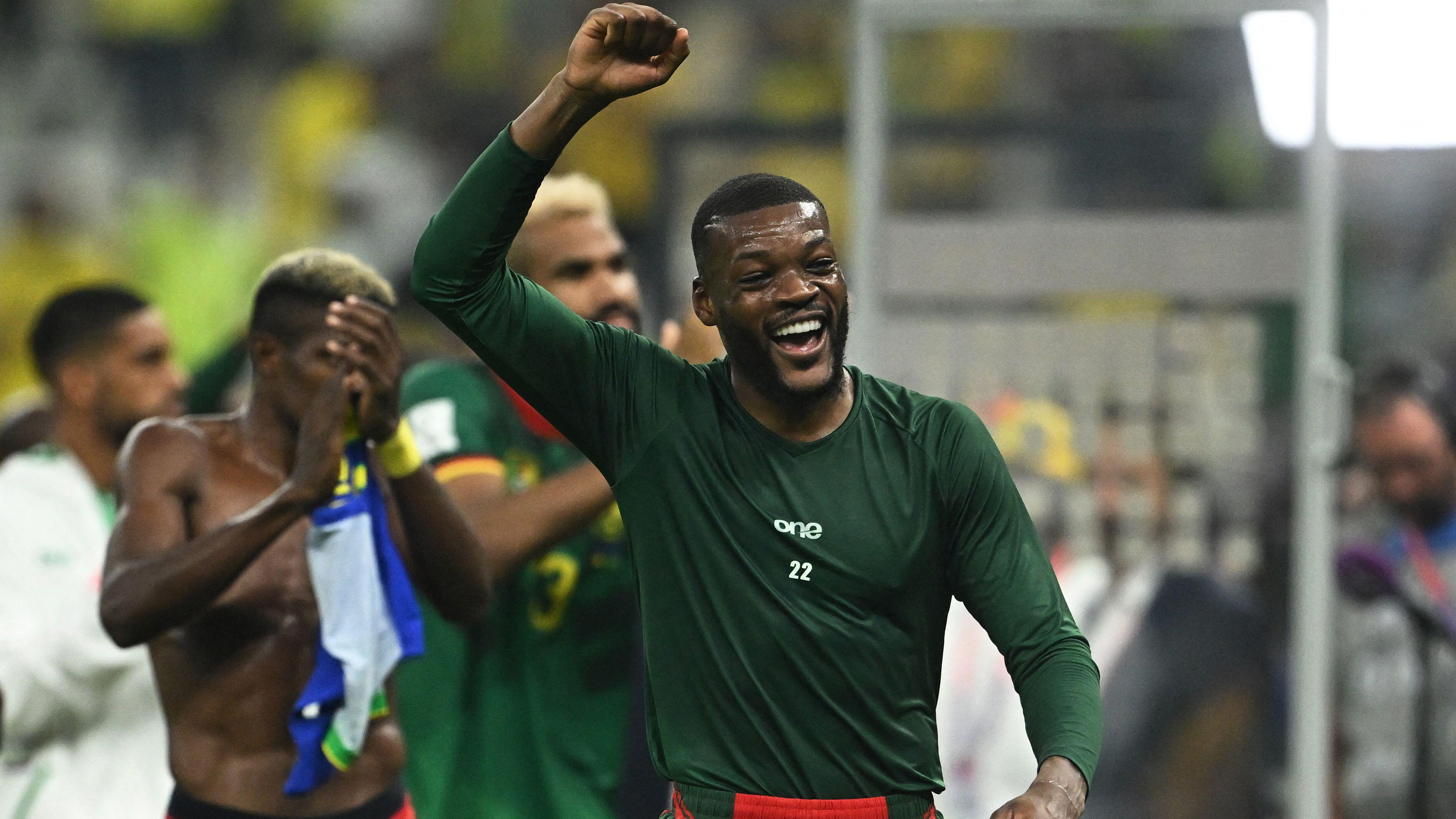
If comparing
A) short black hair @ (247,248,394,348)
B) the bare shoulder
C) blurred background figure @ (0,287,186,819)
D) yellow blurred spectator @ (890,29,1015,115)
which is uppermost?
yellow blurred spectator @ (890,29,1015,115)

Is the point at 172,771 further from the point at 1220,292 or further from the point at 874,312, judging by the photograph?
the point at 1220,292

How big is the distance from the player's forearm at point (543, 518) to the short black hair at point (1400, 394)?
3494 mm

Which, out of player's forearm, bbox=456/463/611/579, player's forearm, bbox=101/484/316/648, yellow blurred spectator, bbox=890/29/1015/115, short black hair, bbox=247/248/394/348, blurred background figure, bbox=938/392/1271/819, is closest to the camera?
player's forearm, bbox=101/484/316/648

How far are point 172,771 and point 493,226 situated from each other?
1474 mm

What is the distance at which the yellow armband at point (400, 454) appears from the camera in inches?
135

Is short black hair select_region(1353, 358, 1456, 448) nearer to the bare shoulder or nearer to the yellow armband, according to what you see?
the yellow armband

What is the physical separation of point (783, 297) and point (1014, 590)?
0.54 meters

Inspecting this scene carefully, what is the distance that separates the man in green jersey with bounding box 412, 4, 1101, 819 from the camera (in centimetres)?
248

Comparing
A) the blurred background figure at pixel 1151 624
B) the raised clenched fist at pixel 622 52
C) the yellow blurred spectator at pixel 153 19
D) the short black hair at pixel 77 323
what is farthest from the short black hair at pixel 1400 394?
the yellow blurred spectator at pixel 153 19

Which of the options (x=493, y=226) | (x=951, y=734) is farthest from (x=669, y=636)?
(x=951, y=734)

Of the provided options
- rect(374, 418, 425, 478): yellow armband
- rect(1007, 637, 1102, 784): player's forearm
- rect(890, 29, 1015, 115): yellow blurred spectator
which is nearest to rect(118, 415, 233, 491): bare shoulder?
rect(374, 418, 425, 478): yellow armband

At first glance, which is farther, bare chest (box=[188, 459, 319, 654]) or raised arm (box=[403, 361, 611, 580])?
raised arm (box=[403, 361, 611, 580])

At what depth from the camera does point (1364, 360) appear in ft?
30.3

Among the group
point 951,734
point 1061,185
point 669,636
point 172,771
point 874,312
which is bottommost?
point 951,734
